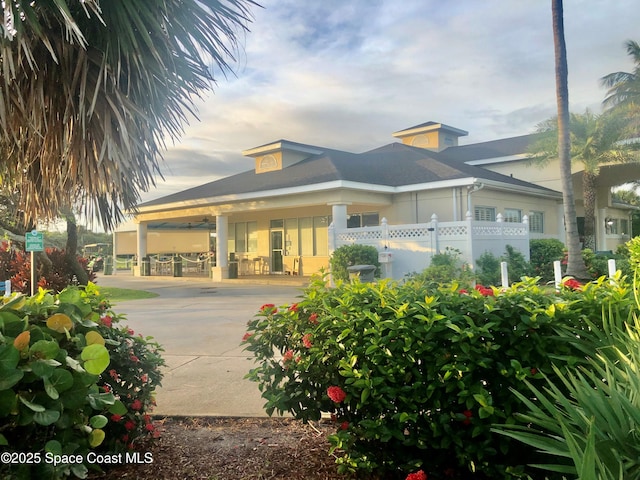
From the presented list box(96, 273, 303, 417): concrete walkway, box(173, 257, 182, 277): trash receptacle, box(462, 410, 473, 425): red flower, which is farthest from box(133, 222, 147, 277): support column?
box(462, 410, 473, 425): red flower

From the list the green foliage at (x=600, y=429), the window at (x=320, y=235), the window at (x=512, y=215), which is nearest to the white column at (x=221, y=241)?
the window at (x=320, y=235)

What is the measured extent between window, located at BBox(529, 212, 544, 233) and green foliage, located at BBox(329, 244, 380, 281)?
34.0ft

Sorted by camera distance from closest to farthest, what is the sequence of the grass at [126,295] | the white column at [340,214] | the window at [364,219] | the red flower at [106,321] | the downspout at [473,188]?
1. the red flower at [106,321]
2. the grass at [126,295]
3. the downspout at [473,188]
4. the white column at [340,214]
5. the window at [364,219]

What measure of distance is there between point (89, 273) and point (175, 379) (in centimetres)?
1114

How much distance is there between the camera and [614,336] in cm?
251

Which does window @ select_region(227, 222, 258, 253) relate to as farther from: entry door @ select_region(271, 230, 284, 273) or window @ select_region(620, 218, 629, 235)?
window @ select_region(620, 218, 629, 235)

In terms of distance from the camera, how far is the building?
18.3 metres

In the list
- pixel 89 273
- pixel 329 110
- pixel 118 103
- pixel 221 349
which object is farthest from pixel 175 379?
pixel 329 110

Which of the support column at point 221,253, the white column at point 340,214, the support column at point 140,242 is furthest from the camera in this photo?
the support column at point 140,242

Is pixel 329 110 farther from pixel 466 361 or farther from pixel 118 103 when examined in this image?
pixel 466 361

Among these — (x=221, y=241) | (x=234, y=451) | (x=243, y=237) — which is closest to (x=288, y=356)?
(x=234, y=451)

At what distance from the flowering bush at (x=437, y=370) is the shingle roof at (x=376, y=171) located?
1499cm

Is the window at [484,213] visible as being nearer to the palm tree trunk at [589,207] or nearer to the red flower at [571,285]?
the palm tree trunk at [589,207]

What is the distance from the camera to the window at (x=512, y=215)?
68.1 ft
